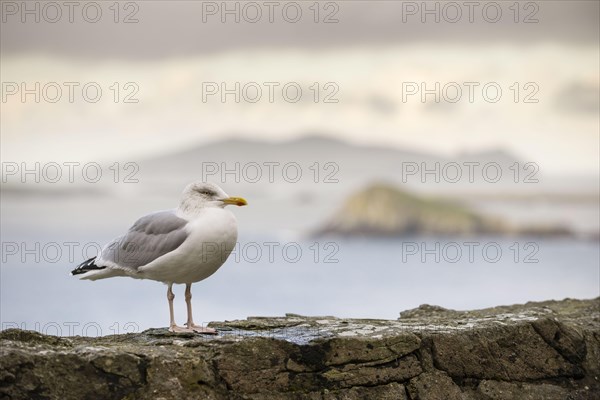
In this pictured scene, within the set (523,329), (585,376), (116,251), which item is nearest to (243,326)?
(116,251)

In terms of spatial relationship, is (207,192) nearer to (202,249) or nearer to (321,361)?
(202,249)

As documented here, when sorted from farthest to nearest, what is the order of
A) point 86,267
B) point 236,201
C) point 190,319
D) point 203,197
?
point 86,267
point 190,319
point 203,197
point 236,201

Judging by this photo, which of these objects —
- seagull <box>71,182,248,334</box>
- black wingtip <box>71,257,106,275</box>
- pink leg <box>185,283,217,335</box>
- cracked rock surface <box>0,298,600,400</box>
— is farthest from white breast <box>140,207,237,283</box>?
black wingtip <box>71,257,106,275</box>

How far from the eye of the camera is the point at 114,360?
284 inches

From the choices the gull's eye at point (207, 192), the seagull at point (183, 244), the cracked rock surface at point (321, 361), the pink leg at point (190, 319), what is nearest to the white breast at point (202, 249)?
the seagull at point (183, 244)

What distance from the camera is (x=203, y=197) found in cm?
805

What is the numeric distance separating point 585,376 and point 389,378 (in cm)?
212

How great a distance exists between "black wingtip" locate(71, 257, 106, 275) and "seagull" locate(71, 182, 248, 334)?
7cm

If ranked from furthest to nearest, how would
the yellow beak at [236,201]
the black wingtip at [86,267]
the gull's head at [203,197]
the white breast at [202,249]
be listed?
the black wingtip at [86,267]
the gull's head at [203,197]
the yellow beak at [236,201]
the white breast at [202,249]

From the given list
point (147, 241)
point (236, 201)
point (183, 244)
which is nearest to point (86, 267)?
point (147, 241)

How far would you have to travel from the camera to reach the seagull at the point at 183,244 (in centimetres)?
782

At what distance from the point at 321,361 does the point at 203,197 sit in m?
1.86

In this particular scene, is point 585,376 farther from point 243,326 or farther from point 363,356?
point 243,326

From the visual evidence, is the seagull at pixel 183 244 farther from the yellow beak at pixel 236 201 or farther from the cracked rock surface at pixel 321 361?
the cracked rock surface at pixel 321 361
